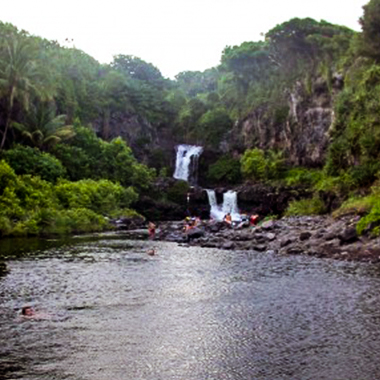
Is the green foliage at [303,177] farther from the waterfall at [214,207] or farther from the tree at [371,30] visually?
the tree at [371,30]

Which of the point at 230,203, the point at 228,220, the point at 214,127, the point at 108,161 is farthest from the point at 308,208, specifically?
the point at 214,127

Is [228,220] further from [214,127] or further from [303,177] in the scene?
[214,127]

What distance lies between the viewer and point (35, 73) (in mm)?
52000

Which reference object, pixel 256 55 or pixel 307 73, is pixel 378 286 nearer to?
pixel 307 73

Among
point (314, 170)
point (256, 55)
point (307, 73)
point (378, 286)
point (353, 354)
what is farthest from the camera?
point (256, 55)

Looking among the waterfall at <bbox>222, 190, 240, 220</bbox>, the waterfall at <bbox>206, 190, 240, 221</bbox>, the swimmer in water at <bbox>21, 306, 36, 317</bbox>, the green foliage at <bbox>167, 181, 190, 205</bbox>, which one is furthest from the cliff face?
the swimmer in water at <bbox>21, 306, 36, 317</bbox>

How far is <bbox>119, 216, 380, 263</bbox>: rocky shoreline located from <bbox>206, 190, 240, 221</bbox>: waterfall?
683 inches

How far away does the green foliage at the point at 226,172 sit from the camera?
225 feet

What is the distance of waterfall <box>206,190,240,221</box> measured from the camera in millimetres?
59375

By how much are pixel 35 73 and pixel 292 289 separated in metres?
40.8

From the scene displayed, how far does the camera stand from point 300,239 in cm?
2975

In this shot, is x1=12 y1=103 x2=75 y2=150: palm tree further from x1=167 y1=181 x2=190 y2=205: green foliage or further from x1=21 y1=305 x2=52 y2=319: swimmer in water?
x1=21 y1=305 x2=52 y2=319: swimmer in water

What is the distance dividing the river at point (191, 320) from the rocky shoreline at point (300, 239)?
172 centimetres

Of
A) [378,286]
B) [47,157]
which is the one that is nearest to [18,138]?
[47,157]
